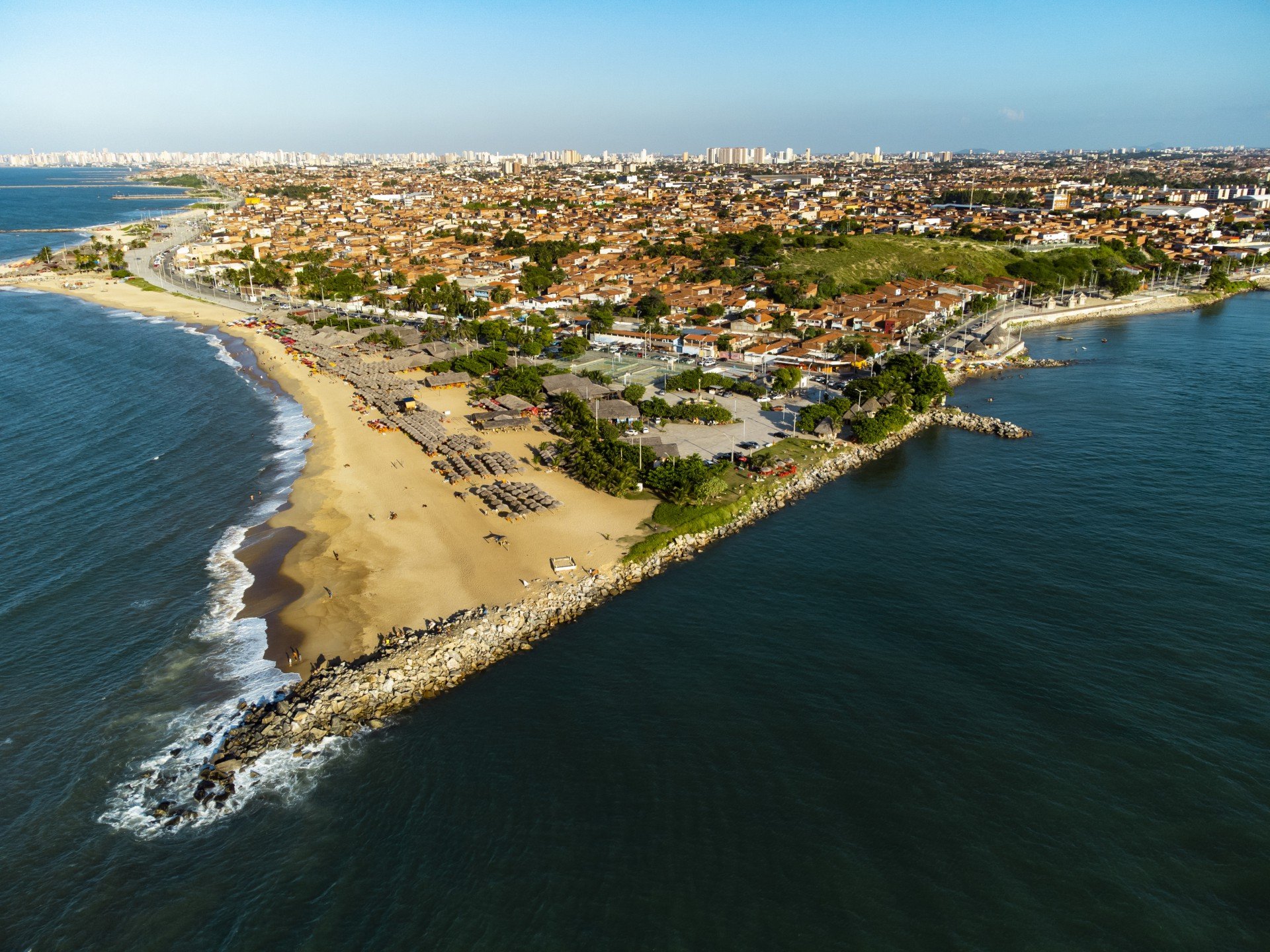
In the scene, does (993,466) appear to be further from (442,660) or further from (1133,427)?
(442,660)

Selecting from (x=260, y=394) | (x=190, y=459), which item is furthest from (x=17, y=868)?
(x=260, y=394)

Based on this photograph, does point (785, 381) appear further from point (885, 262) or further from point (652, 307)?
point (885, 262)

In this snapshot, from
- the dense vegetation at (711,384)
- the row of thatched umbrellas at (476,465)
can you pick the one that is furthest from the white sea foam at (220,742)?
the dense vegetation at (711,384)

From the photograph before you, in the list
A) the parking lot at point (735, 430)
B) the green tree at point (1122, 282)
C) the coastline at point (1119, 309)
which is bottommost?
the parking lot at point (735, 430)

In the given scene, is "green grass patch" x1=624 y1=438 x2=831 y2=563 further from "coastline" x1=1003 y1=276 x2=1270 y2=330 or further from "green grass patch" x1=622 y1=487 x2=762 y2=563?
"coastline" x1=1003 y1=276 x2=1270 y2=330

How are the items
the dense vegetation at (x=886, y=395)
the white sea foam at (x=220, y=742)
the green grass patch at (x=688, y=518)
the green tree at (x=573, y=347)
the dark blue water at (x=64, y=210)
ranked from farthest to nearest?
the dark blue water at (x=64, y=210) < the green tree at (x=573, y=347) < the dense vegetation at (x=886, y=395) < the green grass patch at (x=688, y=518) < the white sea foam at (x=220, y=742)

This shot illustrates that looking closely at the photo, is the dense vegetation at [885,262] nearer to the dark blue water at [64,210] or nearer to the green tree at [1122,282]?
the green tree at [1122,282]

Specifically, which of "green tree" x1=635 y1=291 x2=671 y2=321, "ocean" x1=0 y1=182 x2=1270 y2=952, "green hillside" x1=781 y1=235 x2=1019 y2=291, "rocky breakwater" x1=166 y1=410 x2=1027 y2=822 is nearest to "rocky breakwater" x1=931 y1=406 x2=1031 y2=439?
"ocean" x1=0 y1=182 x2=1270 y2=952
